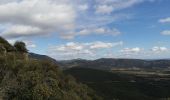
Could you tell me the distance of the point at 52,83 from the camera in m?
35.9

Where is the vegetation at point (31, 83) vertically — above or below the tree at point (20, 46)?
below

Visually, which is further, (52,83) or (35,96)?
(52,83)

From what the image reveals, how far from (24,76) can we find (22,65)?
16.4 ft

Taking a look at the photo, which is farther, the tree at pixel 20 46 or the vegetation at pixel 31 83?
the tree at pixel 20 46

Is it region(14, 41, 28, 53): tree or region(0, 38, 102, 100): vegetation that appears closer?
region(0, 38, 102, 100): vegetation

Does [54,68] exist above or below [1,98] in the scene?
above

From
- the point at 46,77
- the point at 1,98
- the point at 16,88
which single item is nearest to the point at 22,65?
the point at 46,77

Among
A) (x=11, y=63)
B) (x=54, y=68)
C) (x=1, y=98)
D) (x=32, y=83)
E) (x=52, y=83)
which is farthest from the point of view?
(x=54, y=68)

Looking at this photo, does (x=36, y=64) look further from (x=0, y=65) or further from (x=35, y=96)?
(x=35, y=96)

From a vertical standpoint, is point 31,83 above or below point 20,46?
below

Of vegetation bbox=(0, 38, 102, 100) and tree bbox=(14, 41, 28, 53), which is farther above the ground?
tree bbox=(14, 41, 28, 53)

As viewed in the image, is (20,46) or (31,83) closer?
(31,83)

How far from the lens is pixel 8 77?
34.4 metres

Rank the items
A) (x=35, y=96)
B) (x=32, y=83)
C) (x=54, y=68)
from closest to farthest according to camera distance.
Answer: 1. (x=35, y=96)
2. (x=32, y=83)
3. (x=54, y=68)
